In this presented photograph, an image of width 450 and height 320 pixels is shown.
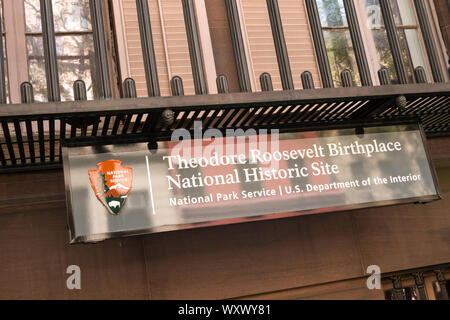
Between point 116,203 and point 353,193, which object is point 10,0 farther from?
point 353,193

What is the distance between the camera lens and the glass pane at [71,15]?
534 centimetres

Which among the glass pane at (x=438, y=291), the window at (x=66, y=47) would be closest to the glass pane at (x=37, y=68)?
the window at (x=66, y=47)

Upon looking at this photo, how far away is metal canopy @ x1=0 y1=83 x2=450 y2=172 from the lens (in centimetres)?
349

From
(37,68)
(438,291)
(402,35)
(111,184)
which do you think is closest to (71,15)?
(37,68)

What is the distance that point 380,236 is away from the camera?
17.4 ft

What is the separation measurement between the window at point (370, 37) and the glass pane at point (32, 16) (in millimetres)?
3225

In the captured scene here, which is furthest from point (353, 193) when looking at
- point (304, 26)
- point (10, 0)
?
point (10, 0)

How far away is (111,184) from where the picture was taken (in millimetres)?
3699

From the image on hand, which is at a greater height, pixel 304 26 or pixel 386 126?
pixel 304 26

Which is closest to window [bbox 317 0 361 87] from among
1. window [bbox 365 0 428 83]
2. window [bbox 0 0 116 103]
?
window [bbox 365 0 428 83]
